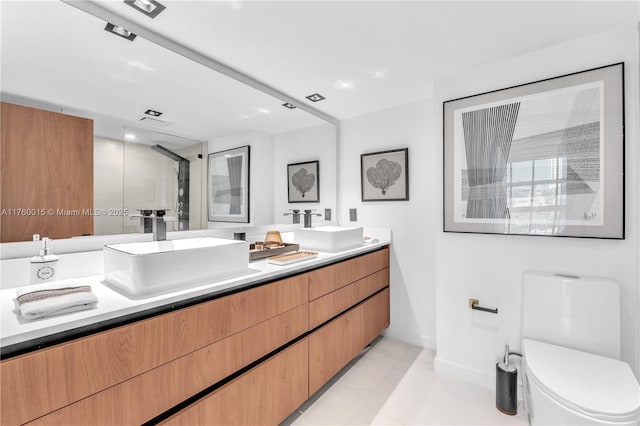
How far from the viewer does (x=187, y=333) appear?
1050 mm

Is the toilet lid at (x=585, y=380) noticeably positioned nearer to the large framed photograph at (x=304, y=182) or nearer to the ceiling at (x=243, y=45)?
the ceiling at (x=243, y=45)

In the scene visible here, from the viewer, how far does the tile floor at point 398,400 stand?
5.36ft

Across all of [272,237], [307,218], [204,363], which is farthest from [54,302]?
[307,218]

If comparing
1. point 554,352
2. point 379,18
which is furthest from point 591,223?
point 379,18

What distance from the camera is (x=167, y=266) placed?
108cm

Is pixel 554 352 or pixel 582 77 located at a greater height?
pixel 582 77

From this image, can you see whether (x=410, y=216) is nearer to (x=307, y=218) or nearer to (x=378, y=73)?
(x=307, y=218)

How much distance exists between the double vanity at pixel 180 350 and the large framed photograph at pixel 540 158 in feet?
3.51

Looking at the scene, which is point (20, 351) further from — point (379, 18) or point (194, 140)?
point (379, 18)

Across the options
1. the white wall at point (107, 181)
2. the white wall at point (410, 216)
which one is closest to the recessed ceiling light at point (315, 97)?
the white wall at point (410, 216)

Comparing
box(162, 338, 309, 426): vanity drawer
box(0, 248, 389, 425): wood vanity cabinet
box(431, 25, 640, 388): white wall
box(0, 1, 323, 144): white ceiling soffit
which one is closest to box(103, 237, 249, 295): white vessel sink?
box(0, 248, 389, 425): wood vanity cabinet

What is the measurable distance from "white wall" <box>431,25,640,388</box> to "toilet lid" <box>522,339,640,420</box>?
31cm

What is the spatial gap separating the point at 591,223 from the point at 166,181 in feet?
7.84

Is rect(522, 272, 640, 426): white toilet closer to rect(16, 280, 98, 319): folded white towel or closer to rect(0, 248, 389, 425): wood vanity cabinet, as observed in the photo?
rect(0, 248, 389, 425): wood vanity cabinet
